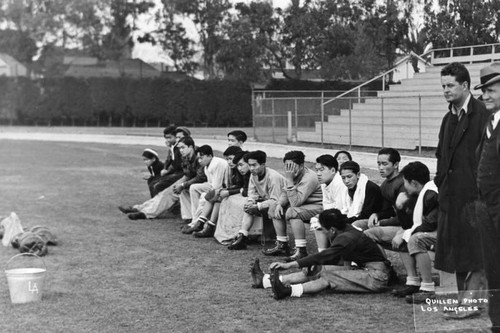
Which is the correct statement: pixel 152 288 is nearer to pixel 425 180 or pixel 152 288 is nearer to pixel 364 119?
pixel 425 180

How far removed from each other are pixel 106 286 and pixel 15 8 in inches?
2137

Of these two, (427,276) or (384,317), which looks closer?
(384,317)

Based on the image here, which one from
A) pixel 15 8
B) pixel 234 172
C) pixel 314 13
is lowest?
pixel 234 172

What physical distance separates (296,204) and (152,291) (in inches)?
89.1

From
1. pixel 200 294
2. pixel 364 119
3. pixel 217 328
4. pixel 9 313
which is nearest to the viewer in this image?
pixel 217 328

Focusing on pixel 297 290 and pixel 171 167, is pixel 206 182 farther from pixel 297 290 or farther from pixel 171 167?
pixel 297 290

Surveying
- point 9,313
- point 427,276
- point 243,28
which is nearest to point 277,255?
point 427,276

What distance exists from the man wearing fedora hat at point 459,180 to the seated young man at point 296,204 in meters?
3.02

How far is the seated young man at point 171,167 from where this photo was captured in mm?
13391

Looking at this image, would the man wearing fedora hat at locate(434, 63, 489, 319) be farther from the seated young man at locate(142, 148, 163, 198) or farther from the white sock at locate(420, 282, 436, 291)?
the seated young man at locate(142, 148, 163, 198)

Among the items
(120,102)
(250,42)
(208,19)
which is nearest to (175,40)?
(208,19)

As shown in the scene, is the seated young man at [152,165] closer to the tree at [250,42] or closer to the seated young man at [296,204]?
the seated young man at [296,204]

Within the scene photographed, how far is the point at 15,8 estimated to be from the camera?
192 feet

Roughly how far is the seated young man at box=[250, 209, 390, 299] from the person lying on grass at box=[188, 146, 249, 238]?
11.4ft
